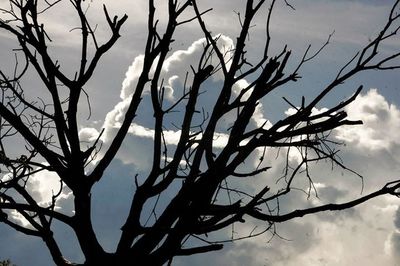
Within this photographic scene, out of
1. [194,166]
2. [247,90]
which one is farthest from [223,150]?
[247,90]

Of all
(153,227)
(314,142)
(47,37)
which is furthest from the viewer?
(314,142)

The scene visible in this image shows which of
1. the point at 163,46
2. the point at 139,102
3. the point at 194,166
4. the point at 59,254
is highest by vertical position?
the point at 163,46

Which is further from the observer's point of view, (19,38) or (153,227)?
(19,38)

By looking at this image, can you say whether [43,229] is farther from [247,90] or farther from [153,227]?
[247,90]

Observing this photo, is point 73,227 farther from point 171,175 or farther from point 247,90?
point 247,90

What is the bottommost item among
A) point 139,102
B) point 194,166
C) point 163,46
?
point 194,166

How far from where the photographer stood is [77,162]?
6.56 m

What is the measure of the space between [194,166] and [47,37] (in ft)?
7.29

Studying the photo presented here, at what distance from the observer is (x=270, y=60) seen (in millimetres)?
6750

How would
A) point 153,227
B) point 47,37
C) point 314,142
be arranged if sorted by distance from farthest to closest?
point 314,142, point 47,37, point 153,227

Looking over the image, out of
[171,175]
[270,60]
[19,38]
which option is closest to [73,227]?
[171,175]

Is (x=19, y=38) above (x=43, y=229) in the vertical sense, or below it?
above

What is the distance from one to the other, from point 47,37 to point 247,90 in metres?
2.35

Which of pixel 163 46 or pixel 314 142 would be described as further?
pixel 314 142
